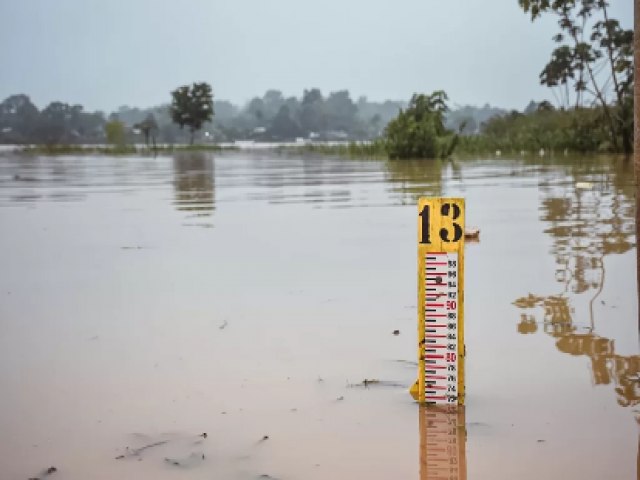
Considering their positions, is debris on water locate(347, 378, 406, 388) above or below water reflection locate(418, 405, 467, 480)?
above

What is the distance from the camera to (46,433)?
12.7 ft

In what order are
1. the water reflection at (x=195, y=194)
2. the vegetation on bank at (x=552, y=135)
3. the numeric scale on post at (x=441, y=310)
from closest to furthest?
the numeric scale on post at (x=441, y=310), the water reflection at (x=195, y=194), the vegetation on bank at (x=552, y=135)

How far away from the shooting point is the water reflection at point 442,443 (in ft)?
11.0

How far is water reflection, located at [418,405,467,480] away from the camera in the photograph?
11.0 ft

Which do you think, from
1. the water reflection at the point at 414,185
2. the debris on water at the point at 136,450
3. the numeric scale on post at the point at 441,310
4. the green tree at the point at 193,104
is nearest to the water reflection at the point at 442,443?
the numeric scale on post at the point at 441,310

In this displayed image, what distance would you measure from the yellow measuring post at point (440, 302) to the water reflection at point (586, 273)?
83cm

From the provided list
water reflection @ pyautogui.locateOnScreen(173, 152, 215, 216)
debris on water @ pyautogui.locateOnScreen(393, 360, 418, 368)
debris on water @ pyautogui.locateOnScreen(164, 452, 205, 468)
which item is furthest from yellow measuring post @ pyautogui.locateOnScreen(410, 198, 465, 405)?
water reflection @ pyautogui.locateOnScreen(173, 152, 215, 216)

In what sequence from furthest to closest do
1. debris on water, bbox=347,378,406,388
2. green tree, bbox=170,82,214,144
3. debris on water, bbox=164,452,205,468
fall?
green tree, bbox=170,82,214,144, debris on water, bbox=347,378,406,388, debris on water, bbox=164,452,205,468

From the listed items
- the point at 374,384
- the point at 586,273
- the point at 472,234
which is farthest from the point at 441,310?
the point at 472,234

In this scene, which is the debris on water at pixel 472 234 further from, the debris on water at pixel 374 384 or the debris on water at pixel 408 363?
the debris on water at pixel 374 384

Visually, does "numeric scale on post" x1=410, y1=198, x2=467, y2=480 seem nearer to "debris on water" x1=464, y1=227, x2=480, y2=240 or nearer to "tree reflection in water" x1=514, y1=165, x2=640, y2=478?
"tree reflection in water" x1=514, y1=165, x2=640, y2=478

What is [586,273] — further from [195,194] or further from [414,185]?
[195,194]

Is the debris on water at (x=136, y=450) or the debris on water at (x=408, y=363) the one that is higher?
the debris on water at (x=408, y=363)

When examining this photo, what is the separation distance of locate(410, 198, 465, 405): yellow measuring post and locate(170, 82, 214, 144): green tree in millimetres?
78744
